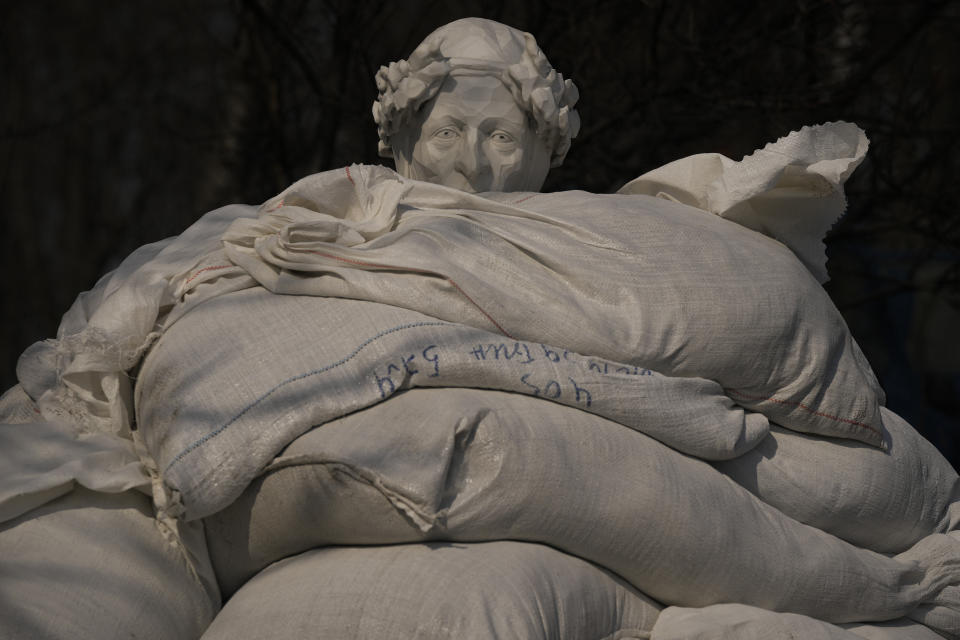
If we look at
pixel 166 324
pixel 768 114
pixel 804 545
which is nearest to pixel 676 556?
pixel 804 545

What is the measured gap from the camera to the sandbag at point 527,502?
4.83ft

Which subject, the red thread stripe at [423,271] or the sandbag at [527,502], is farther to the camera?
the red thread stripe at [423,271]

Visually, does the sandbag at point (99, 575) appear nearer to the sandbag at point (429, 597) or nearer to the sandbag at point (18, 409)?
the sandbag at point (429, 597)

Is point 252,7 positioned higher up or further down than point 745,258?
further down

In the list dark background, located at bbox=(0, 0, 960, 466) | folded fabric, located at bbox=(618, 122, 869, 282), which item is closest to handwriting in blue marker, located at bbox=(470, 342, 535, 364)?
folded fabric, located at bbox=(618, 122, 869, 282)

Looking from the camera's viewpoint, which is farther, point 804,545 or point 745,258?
point 745,258

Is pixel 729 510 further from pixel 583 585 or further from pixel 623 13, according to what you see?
pixel 623 13

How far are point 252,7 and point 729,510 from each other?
3.36 meters

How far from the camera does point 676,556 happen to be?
5.17 feet

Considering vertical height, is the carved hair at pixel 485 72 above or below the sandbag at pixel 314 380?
above

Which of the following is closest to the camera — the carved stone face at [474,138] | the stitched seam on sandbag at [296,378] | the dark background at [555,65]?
the stitched seam on sandbag at [296,378]

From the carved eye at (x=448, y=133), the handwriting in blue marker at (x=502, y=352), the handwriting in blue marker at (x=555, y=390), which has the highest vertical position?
the carved eye at (x=448, y=133)

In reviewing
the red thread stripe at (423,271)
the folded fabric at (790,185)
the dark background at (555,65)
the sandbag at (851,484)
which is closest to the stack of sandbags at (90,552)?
the red thread stripe at (423,271)

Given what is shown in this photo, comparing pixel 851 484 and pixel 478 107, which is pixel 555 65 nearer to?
pixel 478 107
